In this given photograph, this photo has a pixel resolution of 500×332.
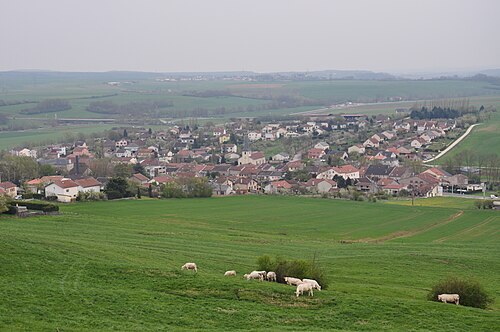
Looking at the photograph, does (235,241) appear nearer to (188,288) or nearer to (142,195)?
(188,288)

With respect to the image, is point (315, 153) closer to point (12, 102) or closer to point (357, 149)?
point (357, 149)

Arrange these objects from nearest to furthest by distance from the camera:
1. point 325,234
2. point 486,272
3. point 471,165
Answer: point 486,272
point 325,234
point 471,165

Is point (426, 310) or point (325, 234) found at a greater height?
point (426, 310)

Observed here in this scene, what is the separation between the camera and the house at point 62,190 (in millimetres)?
59031

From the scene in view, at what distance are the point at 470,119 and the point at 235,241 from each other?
331ft

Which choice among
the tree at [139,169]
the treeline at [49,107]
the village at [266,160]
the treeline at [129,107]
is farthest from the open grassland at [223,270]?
the treeline at [129,107]

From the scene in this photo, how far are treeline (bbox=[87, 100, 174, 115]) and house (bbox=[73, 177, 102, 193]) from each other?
109m

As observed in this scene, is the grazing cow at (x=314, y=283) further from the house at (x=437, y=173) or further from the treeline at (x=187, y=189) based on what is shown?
the house at (x=437, y=173)

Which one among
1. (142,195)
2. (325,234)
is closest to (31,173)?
(142,195)

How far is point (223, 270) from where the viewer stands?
2598 centimetres

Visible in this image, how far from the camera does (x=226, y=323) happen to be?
1791cm

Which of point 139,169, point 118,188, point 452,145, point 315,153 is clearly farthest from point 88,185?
point 452,145

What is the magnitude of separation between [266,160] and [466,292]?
7891cm

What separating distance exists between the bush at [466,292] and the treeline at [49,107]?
159 metres
